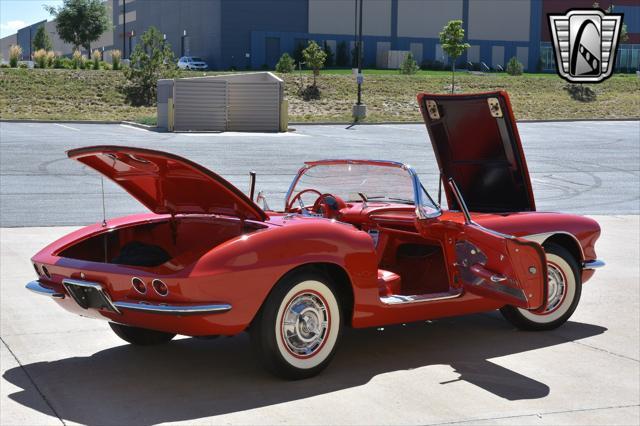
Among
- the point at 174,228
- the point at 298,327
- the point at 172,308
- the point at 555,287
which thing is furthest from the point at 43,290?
the point at 555,287

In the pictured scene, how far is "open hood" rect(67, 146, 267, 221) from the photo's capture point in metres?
5.64

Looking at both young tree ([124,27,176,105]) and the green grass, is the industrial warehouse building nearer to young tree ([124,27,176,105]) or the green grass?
the green grass

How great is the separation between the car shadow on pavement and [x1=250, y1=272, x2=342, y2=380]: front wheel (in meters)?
0.14

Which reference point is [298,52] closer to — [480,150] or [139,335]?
[480,150]

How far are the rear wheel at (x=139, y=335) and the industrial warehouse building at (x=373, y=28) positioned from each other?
6801 cm

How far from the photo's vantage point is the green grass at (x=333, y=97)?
1657 inches

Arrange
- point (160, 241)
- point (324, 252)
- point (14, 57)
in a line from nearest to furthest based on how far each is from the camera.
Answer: point (324, 252)
point (160, 241)
point (14, 57)

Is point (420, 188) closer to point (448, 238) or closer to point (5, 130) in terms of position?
point (448, 238)

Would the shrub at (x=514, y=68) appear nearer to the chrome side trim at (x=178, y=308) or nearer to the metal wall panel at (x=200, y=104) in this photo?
the metal wall panel at (x=200, y=104)

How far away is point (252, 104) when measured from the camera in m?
38.6

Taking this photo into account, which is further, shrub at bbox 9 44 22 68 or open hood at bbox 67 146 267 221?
shrub at bbox 9 44 22 68

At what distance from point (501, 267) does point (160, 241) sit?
237 centimetres

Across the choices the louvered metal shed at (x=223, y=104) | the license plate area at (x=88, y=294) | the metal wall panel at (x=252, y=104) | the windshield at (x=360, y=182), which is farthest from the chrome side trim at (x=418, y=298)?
the metal wall panel at (x=252, y=104)

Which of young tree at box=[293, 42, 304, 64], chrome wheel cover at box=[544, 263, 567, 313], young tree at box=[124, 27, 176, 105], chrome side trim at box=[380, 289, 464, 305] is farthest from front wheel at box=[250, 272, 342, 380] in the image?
young tree at box=[293, 42, 304, 64]
